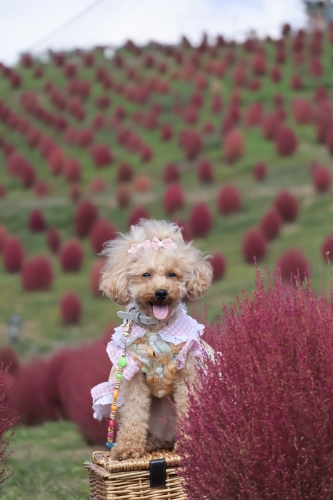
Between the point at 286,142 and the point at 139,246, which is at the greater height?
the point at 286,142

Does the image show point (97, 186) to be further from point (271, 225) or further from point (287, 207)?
point (271, 225)

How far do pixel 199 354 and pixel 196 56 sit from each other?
94.2 feet

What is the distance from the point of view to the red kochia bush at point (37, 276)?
1731 cm

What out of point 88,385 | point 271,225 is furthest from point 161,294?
point 271,225

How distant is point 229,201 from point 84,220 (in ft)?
12.1

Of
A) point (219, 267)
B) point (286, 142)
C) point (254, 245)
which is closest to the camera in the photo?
point (219, 267)

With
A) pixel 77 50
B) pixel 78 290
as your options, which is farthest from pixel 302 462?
pixel 77 50

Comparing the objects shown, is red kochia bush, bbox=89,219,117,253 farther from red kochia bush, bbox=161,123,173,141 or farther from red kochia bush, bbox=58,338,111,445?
red kochia bush, bbox=58,338,111,445

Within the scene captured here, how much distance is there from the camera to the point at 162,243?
4133 millimetres

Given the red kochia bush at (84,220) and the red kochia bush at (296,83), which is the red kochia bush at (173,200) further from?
the red kochia bush at (296,83)

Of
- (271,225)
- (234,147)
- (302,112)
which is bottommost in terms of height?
(271,225)

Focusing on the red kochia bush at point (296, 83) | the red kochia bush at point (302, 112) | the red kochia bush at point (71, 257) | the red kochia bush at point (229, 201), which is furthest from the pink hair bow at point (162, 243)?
the red kochia bush at point (296, 83)

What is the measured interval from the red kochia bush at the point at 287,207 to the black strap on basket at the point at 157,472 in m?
14.2

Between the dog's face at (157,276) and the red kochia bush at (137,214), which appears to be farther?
the red kochia bush at (137,214)
